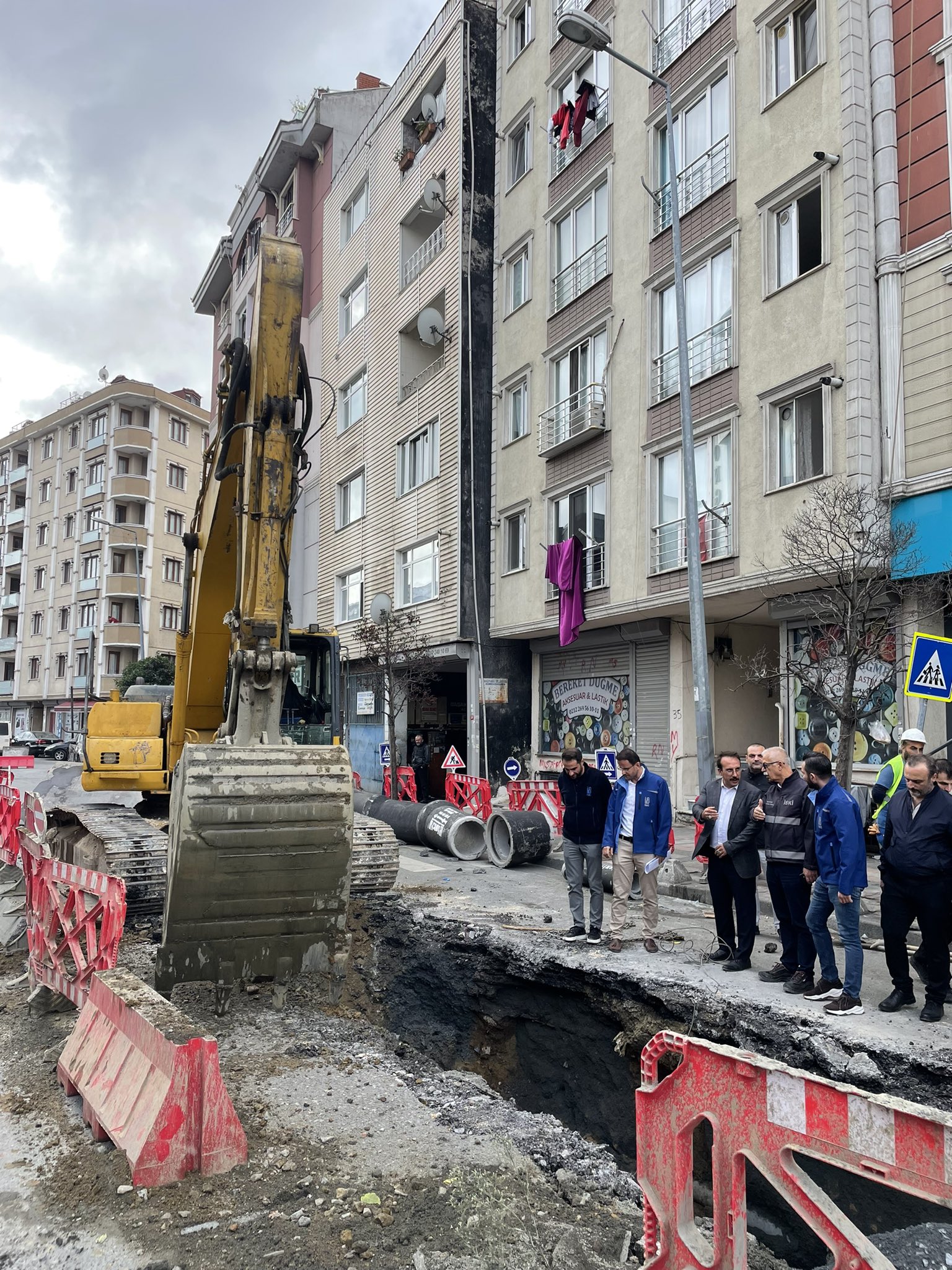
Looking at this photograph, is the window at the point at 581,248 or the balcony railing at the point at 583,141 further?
the balcony railing at the point at 583,141

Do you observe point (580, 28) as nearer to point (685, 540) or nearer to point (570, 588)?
point (685, 540)

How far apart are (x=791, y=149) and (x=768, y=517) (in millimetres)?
5797

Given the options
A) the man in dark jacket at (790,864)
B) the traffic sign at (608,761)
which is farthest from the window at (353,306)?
the man in dark jacket at (790,864)

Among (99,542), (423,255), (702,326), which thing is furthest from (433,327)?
(99,542)

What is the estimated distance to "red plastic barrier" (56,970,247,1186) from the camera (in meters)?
3.99

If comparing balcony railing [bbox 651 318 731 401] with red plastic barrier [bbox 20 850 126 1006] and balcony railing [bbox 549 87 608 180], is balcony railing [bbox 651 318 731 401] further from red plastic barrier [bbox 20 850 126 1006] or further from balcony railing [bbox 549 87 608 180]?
red plastic barrier [bbox 20 850 126 1006]

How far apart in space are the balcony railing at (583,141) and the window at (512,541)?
7768 millimetres

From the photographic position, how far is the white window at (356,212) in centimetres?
2897

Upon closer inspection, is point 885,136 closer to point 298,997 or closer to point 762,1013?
point 762,1013

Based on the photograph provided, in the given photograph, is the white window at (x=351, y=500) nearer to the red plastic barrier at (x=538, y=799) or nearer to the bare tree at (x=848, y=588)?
the red plastic barrier at (x=538, y=799)

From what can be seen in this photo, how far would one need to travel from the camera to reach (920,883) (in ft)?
20.6

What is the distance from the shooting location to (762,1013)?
21.2 feet

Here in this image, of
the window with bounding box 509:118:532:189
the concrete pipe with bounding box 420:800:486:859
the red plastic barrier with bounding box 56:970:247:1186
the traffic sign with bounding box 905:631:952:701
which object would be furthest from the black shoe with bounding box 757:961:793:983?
the window with bounding box 509:118:532:189

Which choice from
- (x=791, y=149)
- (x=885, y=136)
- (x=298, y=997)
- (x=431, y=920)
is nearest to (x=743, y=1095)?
(x=298, y=997)
